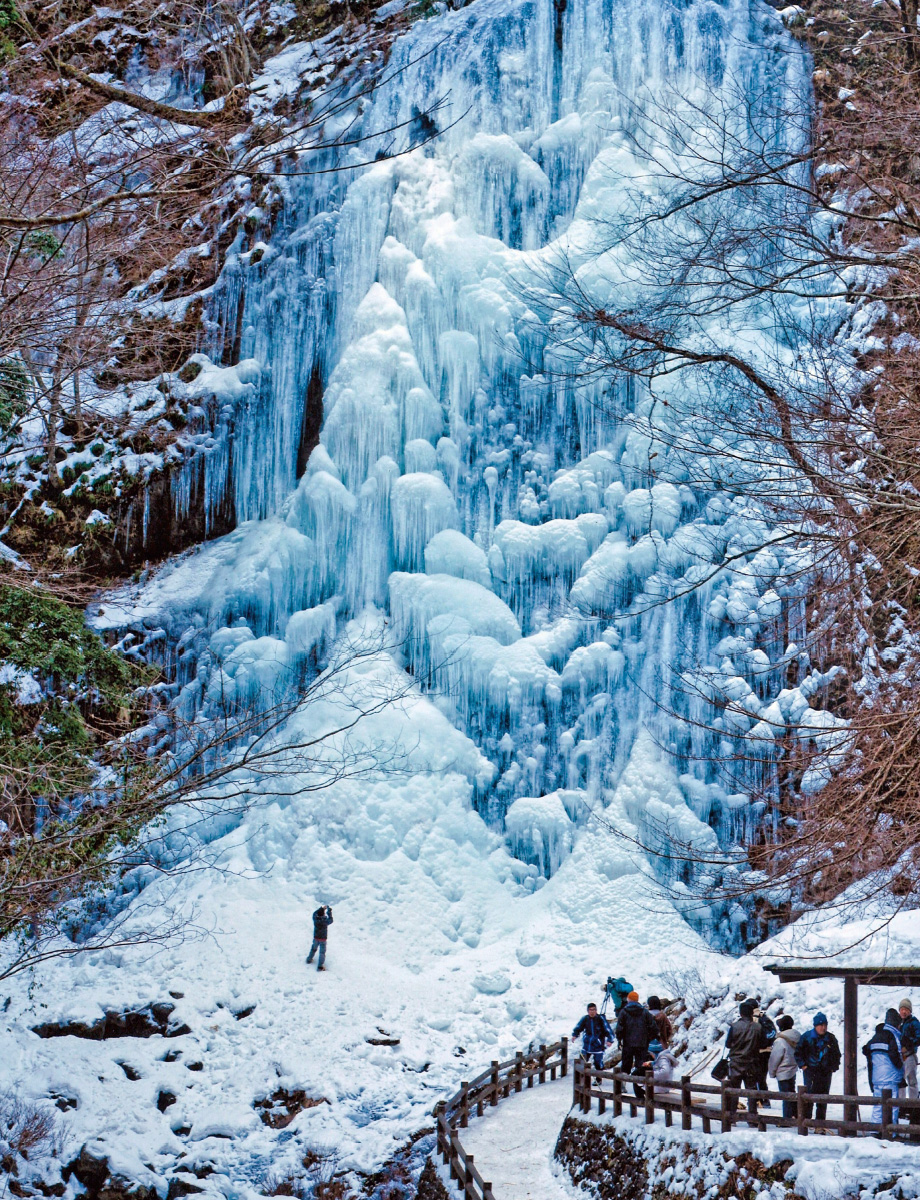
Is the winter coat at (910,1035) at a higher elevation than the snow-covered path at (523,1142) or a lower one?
higher

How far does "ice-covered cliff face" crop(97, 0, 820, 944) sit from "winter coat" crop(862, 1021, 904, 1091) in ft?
25.1

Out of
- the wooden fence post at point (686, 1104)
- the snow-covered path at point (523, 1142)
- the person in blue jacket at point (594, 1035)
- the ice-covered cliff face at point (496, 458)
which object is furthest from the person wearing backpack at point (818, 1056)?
the ice-covered cliff face at point (496, 458)

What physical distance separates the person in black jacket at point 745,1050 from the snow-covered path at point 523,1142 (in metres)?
1.74

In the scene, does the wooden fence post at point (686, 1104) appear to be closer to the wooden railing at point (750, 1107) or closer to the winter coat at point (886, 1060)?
the wooden railing at point (750, 1107)

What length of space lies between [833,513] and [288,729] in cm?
1271

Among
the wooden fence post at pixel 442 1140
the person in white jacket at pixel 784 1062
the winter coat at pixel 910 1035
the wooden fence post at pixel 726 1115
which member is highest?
the winter coat at pixel 910 1035

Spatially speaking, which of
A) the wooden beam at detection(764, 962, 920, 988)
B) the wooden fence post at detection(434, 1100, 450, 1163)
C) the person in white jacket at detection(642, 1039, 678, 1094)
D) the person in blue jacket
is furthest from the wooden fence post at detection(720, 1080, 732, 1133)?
the wooden fence post at detection(434, 1100, 450, 1163)

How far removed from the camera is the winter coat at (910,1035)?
654 centimetres

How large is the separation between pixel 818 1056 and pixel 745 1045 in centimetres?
47

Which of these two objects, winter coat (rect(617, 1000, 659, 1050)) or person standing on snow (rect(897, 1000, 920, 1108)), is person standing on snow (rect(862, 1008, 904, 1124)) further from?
winter coat (rect(617, 1000, 659, 1050))

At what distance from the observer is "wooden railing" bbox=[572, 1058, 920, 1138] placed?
5.80 meters

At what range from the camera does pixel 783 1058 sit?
686 centimetres

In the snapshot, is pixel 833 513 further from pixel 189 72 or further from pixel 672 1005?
pixel 189 72

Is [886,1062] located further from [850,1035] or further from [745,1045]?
[745,1045]
